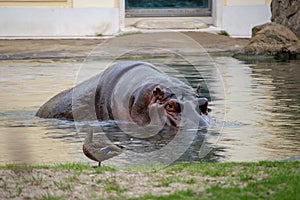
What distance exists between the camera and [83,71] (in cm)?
1397

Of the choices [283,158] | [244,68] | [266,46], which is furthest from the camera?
[266,46]

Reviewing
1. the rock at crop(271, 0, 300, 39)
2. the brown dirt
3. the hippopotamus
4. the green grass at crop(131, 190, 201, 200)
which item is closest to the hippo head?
the hippopotamus

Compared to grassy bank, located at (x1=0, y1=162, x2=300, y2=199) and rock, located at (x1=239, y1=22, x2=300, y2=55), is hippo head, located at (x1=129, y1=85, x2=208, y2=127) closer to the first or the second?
grassy bank, located at (x1=0, y1=162, x2=300, y2=199)

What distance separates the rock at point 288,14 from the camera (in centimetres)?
1719

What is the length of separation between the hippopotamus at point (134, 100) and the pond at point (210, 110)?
0.60 ft

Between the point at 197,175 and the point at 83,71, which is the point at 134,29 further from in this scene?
the point at 197,175

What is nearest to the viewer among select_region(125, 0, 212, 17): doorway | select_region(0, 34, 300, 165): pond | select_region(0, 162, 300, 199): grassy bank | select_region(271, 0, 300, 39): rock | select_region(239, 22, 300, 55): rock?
select_region(0, 162, 300, 199): grassy bank

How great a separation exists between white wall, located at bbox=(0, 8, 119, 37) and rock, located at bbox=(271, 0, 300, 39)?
5.43m

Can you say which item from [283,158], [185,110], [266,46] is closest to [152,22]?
[266,46]

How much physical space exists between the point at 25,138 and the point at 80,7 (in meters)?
14.2

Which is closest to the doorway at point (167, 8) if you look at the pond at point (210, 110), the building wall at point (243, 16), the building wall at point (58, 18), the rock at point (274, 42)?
the building wall at point (243, 16)

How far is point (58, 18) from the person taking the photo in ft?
70.2

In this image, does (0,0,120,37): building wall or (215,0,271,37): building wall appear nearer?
(0,0,120,37): building wall

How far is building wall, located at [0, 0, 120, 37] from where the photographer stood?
2111cm
